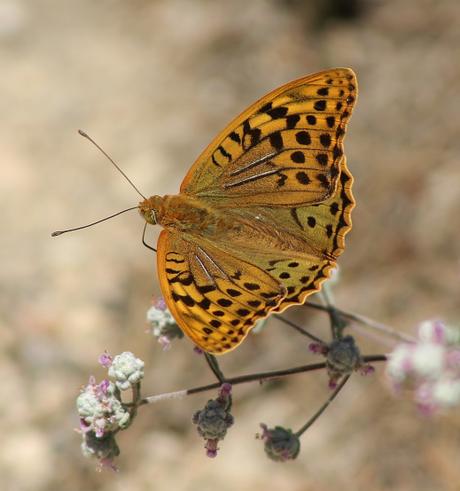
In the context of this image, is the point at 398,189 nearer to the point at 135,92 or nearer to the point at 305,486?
the point at 305,486

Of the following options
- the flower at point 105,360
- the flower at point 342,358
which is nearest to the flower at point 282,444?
the flower at point 342,358

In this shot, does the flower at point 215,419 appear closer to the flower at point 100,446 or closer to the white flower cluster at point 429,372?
the flower at point 100,446

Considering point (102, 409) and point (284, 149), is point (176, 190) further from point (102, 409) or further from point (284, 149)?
point (102, 409)

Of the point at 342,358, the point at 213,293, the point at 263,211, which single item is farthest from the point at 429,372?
the point at 263,211

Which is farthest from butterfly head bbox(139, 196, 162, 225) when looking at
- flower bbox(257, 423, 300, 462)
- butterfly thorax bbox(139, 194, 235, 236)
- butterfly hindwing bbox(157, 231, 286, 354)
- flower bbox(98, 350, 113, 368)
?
flower bbox(257, 423, 300, 462)

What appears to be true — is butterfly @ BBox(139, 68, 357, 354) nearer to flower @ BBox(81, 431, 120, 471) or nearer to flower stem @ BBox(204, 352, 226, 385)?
flower stem @ BBox(204, 352, 226, 385)
